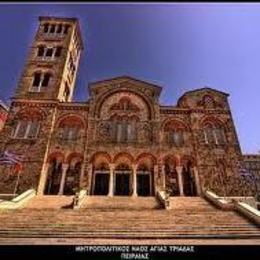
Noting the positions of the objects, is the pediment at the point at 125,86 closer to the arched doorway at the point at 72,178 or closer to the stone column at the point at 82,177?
the arched doorway at the point at 72,178

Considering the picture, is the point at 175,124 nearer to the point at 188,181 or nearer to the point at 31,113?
the point at 188,181

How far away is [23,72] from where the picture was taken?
3073 centimetres

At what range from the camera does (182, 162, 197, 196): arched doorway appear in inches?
969

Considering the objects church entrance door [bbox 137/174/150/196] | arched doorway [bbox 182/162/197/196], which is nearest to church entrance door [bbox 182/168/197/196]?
arched doorway [bbox 182/162/197/196]

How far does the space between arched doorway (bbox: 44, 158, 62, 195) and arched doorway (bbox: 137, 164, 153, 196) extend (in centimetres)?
682

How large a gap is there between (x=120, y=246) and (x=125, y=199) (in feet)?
37.8

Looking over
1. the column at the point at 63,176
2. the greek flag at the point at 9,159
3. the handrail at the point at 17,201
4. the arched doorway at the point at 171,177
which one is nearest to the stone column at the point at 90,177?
the column at the point at 63,176

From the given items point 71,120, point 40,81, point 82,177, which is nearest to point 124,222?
A: point 82,177

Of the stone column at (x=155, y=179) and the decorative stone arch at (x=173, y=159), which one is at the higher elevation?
the decorative stone arch at (x=173, y=159)

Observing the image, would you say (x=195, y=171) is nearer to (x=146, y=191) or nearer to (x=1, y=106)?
(x=146, y=191)

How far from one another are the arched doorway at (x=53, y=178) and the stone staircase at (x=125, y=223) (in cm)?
405

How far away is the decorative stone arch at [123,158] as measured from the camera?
25.4 meters

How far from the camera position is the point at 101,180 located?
81.3 feet

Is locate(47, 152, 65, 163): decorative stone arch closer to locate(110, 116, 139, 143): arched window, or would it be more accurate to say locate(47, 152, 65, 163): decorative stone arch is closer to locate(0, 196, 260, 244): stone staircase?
locate(110, 116, 139, 143): arched window
